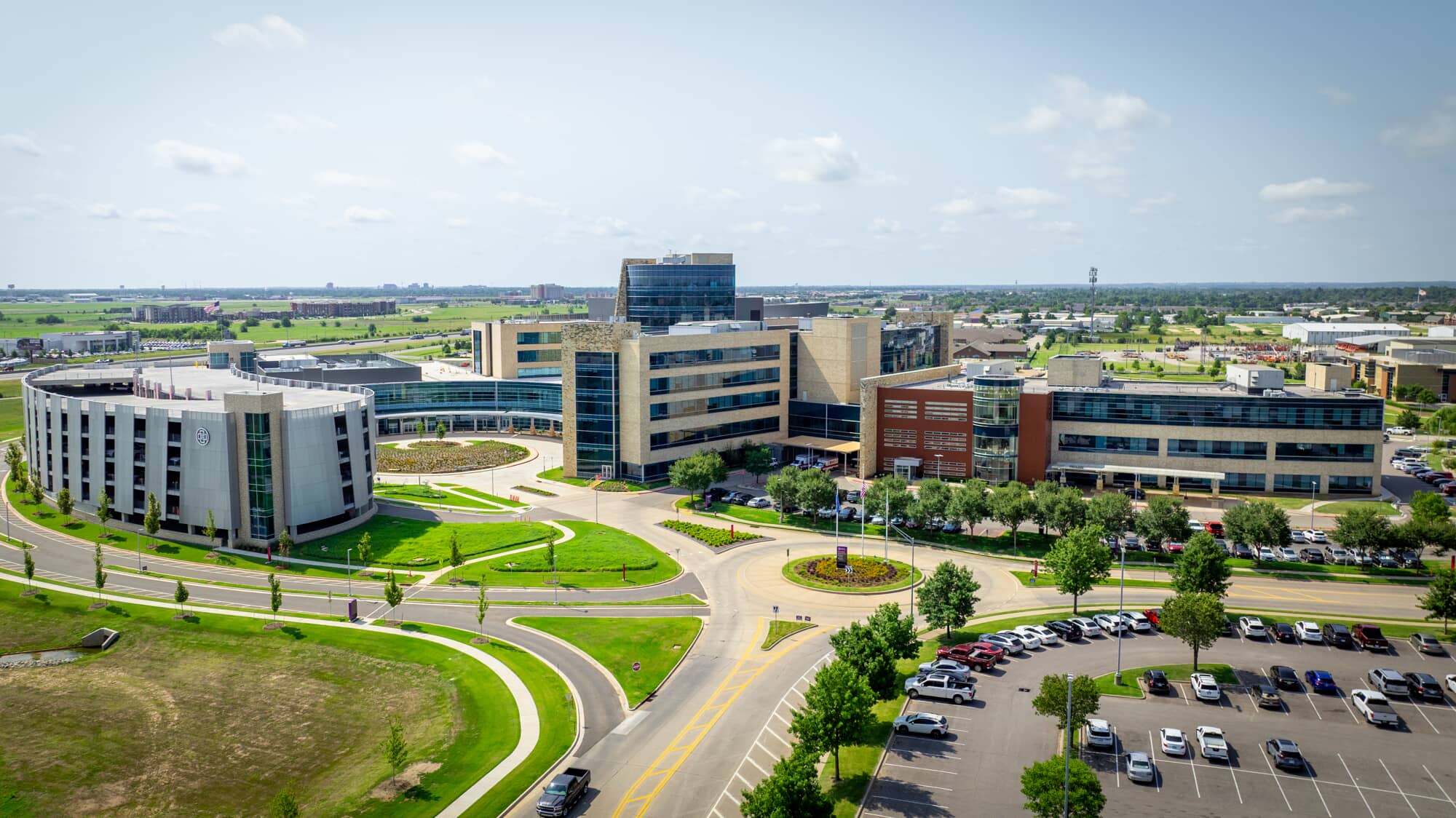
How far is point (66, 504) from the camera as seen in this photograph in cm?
10212

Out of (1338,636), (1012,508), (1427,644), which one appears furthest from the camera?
(1012,508)

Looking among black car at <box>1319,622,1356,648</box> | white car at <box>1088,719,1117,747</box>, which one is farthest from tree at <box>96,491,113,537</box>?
black car at <box>1319,622,1356,648</box>

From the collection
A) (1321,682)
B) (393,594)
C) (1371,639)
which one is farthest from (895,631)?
(393,594)

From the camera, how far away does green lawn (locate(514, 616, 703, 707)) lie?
62.6m

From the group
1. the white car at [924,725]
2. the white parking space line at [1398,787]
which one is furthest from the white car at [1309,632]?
the white car at [924,725]

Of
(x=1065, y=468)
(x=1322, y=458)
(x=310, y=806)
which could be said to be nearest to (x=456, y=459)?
(x=1065, y=468)

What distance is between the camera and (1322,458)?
373 ft

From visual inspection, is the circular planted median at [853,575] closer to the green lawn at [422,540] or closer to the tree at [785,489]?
the tree at [785,489]

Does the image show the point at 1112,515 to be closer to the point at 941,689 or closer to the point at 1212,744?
the point at 941,689

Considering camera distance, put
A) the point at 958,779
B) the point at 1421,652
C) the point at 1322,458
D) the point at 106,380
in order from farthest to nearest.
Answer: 1. the point at 106,380
2. the point at 1322,458
3. the point at 1421,652
4. the point at 958,779

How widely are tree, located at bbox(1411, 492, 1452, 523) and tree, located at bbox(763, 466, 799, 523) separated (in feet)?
192

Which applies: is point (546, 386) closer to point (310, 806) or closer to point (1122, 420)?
point (1122, 420)

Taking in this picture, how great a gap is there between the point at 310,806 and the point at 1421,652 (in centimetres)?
7249

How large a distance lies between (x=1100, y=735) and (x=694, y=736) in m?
22.7
